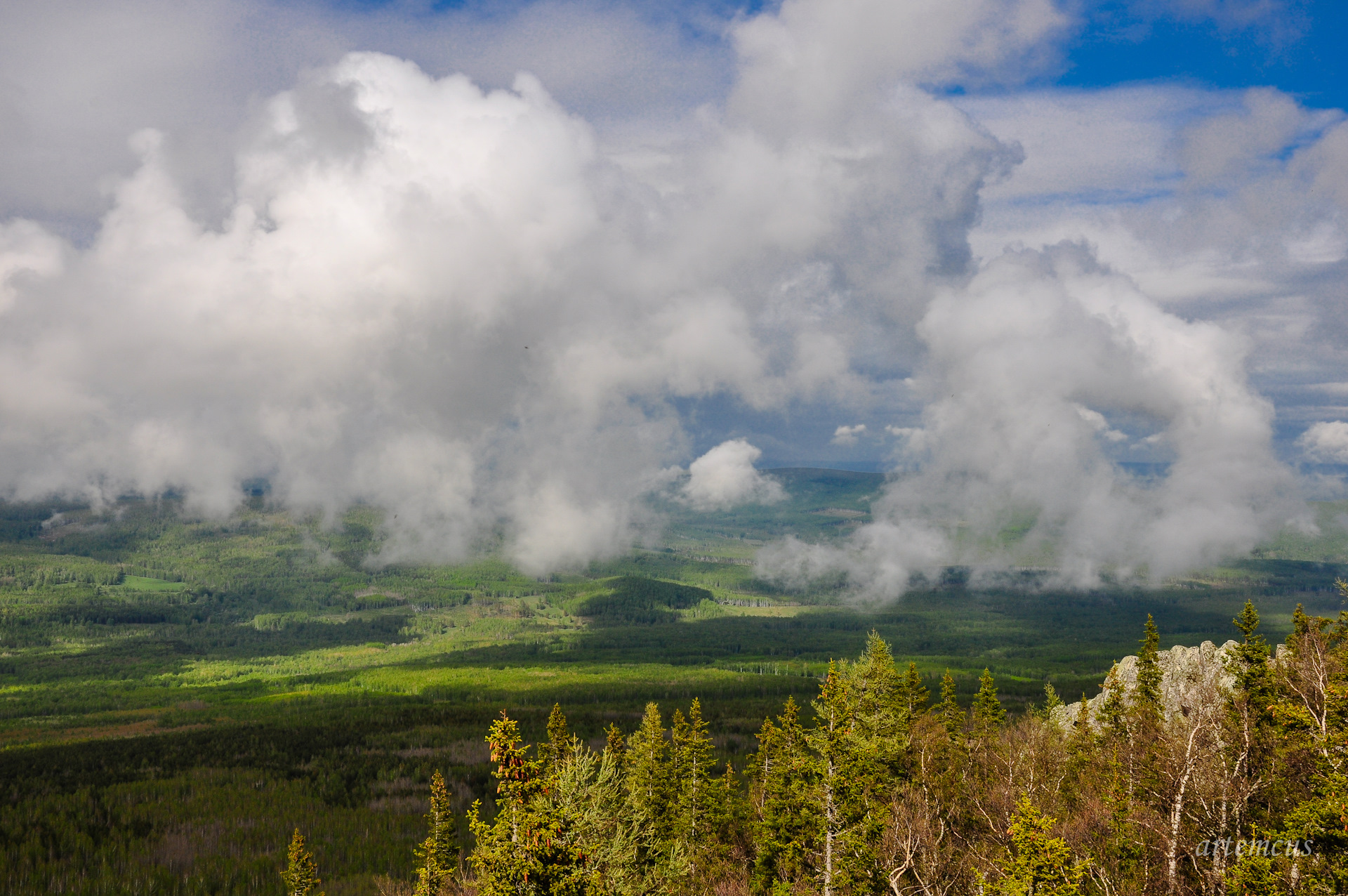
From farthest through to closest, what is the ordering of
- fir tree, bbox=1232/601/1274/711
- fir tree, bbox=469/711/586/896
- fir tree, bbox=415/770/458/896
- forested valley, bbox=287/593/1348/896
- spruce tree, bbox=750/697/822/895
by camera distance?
fir tree, bbox=1232/601/1274/711
fir tree, bbox=415/770/458/896
spruce tree, bbox=750/697/822/895
forested valley, bbox=287/593/1348/896
fir tree, bbox=469/711/586/896

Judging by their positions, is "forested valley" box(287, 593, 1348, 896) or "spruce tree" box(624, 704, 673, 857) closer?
"forested valley" box(287, 593, 1348, 896)

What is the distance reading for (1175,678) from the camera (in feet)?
396

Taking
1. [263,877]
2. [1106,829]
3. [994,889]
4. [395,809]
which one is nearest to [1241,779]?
[1106,829]

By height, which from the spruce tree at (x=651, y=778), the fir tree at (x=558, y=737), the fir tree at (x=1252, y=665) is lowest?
the spruce tree at (x=651, y=778)

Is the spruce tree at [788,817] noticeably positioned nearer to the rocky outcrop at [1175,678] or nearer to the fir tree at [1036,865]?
the fir tree at [1036,865]

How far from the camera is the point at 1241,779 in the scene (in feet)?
161

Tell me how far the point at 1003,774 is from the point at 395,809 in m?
127

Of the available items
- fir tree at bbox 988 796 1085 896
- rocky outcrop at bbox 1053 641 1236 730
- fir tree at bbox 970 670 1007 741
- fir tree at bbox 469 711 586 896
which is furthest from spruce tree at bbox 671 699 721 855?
rocky outcrop at bbox 1053 641 1236 730

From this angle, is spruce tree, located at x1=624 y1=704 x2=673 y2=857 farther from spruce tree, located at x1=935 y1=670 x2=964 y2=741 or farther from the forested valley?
spruce tree, located at x1=935 y1=670 x2=964 y2=741

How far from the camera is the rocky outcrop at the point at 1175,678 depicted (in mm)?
101062

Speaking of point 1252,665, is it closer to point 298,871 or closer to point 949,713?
point 949,713

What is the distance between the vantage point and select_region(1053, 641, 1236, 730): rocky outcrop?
332 feet

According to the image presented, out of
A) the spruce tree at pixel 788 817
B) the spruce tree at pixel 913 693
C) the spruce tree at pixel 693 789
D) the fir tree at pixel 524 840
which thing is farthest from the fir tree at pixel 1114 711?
the fir tree at pixel 524 840

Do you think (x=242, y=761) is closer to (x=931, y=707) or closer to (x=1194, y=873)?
(x=931, y=707)
